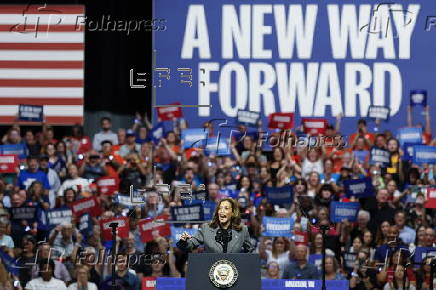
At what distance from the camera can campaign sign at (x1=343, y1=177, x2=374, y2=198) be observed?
41.3 ft

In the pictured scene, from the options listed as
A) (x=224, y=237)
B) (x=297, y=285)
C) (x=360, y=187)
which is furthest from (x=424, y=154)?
(x=224, y=237)

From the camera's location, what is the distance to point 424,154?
13328 mm

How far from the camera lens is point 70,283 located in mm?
11688

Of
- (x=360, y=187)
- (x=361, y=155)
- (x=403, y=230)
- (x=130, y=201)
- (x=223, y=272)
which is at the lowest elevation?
(x=223, y=272)

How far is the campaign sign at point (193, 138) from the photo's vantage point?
1379cm

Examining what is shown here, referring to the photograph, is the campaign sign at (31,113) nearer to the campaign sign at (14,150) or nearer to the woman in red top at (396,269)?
the campaign sign at (14,150)

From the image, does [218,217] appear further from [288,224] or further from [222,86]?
[222,86]

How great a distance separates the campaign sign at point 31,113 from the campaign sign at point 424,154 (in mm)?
4923

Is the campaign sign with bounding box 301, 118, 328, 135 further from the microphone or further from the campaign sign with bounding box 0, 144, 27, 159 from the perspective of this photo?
the microphone

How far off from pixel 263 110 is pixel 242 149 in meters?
1.55

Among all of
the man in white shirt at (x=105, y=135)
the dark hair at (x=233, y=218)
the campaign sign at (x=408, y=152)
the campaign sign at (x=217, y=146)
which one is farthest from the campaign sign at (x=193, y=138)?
the dark hair at (x=233, y=218)

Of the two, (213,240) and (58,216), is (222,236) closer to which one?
(213,240)

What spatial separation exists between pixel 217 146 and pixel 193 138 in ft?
1.06

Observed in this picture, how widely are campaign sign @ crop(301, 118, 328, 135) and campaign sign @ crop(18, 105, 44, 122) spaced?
11.4ft
